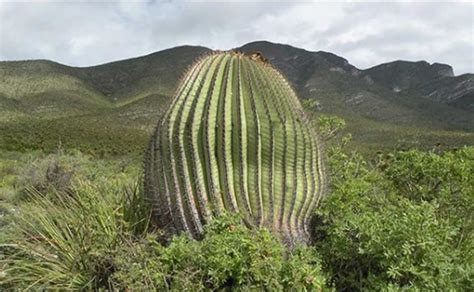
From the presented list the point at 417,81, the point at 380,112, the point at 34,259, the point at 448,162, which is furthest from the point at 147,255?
the point at 417,81

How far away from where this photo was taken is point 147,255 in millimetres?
4309

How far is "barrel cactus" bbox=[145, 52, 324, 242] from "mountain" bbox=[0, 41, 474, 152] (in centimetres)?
2827

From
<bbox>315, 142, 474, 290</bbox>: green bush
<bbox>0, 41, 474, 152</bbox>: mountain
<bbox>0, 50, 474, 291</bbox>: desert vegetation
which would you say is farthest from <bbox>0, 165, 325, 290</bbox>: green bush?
<bbox>0, 41, 474, 152</bbox>: mountain

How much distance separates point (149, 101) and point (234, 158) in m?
55.2

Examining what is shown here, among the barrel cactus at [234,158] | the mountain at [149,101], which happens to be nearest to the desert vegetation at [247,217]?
the barrel cactus at [234,158]

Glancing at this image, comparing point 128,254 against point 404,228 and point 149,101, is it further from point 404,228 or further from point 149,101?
point 149,101

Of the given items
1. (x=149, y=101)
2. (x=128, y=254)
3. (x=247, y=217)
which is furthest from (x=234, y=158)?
(x=149, y=101)

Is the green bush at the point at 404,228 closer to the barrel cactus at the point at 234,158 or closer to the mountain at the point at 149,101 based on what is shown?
the barrel cactus at the point at 234,158

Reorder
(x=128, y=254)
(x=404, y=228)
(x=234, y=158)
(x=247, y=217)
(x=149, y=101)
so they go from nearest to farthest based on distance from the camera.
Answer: (x=404, y=228) → (x=128, y=254) → (x=247, y=217) → (x=234, y=158) → (x=149, y=101)

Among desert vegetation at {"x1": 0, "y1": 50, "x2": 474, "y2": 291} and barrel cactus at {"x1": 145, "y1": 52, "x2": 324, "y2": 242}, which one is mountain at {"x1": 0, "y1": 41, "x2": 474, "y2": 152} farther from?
barrel cactus at {"x1": 145, "y1": 52, "x2": 324, "y2": 242}

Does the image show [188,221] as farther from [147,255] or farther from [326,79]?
[326,79]

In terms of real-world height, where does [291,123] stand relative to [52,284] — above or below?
above

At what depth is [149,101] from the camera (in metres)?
59.3

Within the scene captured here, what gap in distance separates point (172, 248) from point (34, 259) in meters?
1.56
